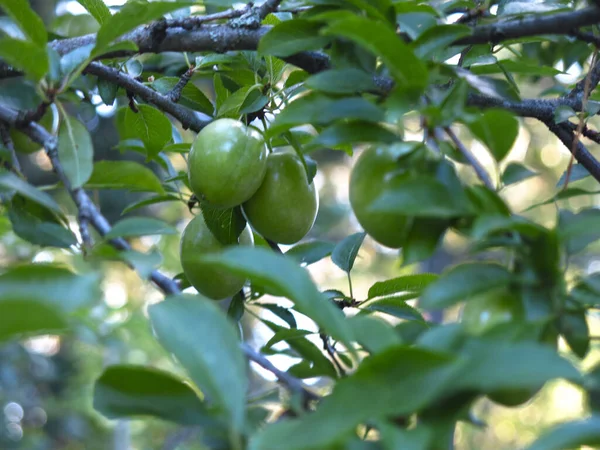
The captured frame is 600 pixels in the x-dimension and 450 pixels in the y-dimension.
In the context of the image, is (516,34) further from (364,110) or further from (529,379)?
(529,379)

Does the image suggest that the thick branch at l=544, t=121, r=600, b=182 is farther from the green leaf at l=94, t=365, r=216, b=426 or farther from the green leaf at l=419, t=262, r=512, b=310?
the green leaf at l=94, t=365, r=216, b=426

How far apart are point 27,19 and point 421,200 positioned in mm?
532

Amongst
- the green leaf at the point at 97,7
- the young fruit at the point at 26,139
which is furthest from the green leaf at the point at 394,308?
the young fruit at the point at 26,139

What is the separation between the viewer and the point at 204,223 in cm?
103

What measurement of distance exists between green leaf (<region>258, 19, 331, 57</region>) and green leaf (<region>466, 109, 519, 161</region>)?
0.23 m

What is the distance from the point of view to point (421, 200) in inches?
21.3

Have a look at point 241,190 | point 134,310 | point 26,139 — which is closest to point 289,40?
point 241,190

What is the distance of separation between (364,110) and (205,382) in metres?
0.31

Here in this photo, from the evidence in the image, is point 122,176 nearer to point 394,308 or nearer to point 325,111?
point 325,111

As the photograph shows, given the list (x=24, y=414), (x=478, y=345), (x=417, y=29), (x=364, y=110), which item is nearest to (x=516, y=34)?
(x=417, y=29)

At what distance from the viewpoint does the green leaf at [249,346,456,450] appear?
44 cm

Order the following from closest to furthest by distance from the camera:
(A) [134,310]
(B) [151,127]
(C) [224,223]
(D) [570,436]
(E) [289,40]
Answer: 1. (D) [570,436]
2. (E) [289,40]
3. (C) [224,223]
4. (B) [151,127]
5. (A) [134,310]

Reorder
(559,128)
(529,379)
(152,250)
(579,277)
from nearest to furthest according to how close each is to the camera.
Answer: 1. (529,379)
2. (579,277)
3. (152,250)
4. (559,128)

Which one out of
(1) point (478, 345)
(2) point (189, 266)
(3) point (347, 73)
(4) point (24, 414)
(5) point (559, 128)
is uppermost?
(3) point (347, 73)
